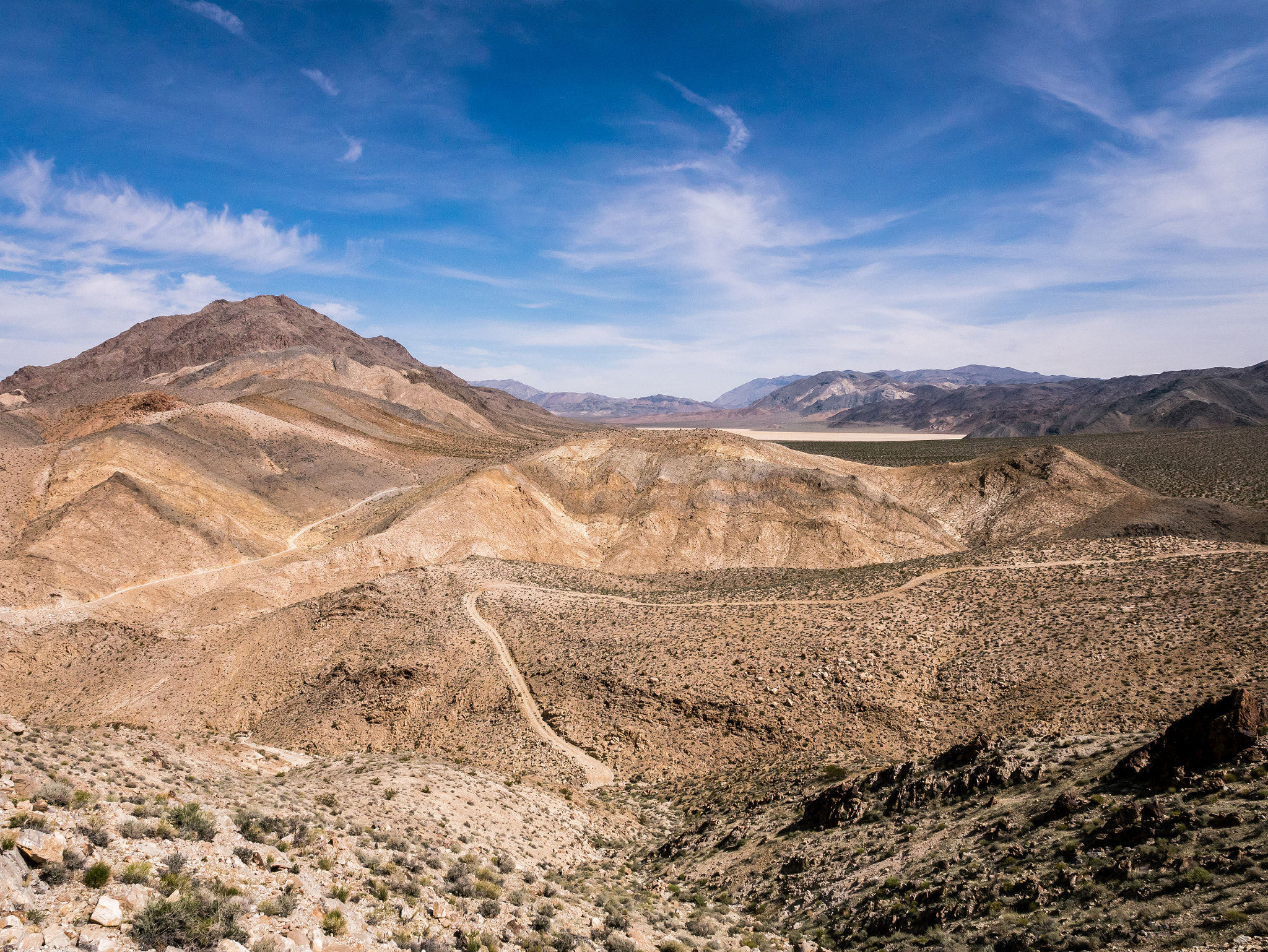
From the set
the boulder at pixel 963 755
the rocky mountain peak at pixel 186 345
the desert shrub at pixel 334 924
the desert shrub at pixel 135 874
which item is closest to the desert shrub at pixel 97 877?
the desert shrub at pixel 135 874

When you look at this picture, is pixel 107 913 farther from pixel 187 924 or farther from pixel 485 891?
pixel 485 891

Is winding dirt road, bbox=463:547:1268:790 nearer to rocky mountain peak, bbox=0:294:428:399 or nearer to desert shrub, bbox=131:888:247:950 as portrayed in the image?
desert shrub, bbox=131:888:247:950

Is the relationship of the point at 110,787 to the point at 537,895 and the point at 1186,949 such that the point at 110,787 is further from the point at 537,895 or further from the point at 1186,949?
the point at 1186,949

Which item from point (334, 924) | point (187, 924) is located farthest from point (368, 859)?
point (187, 924)

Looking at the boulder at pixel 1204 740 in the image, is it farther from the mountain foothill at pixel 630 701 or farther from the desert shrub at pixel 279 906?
the desert shrub at pixel 279 906

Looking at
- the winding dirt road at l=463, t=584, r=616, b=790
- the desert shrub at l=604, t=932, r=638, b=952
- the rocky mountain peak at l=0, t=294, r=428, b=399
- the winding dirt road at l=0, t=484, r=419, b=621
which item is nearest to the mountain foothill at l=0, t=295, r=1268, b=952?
the winding dirt road at l=463, t=584, r=616, b=790

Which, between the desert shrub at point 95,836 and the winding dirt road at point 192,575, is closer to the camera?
the desert shrub at point 95,836

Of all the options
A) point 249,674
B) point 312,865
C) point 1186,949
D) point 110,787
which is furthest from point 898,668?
point 249,674
